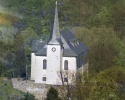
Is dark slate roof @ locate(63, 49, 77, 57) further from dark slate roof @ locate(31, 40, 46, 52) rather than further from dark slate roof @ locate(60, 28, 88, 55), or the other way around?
dark slate roof @ locate(31, 40, 46, 52)

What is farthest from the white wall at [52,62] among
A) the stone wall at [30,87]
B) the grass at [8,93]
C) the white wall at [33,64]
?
the grass at [8,93]

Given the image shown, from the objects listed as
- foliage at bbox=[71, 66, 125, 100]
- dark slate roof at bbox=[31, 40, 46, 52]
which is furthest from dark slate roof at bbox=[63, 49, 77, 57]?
foliage at bbox=[71, 66, 125, 100]

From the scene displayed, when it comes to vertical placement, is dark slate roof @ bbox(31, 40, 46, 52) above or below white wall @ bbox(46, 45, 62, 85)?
above

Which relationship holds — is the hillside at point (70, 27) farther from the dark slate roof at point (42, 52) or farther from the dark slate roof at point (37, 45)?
the dark slate roof at point (42, 52)

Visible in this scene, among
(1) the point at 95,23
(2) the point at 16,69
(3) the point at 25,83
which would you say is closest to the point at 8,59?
(2) the point at 16,69

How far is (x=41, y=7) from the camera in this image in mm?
48156

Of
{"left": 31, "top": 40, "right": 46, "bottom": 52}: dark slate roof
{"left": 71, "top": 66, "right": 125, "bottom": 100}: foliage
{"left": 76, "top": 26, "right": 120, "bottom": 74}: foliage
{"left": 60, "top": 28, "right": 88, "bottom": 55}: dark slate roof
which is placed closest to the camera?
{"left": 71, "top": 66, "right": 125, "bottom": 100}: foliage

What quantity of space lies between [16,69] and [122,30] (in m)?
13.4

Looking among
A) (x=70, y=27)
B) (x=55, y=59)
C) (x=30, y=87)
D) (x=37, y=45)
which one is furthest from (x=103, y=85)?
(x=70, y=27)

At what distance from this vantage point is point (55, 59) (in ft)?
101

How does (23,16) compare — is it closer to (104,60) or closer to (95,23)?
(95,23)

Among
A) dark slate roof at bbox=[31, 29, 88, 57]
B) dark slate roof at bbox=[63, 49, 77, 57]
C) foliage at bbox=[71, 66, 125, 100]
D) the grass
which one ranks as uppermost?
dark slate roof at bbox=[31, 29, 88, 57]

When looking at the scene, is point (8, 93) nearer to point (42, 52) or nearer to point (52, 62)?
point (52, 62)

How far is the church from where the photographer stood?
30.6 meters
